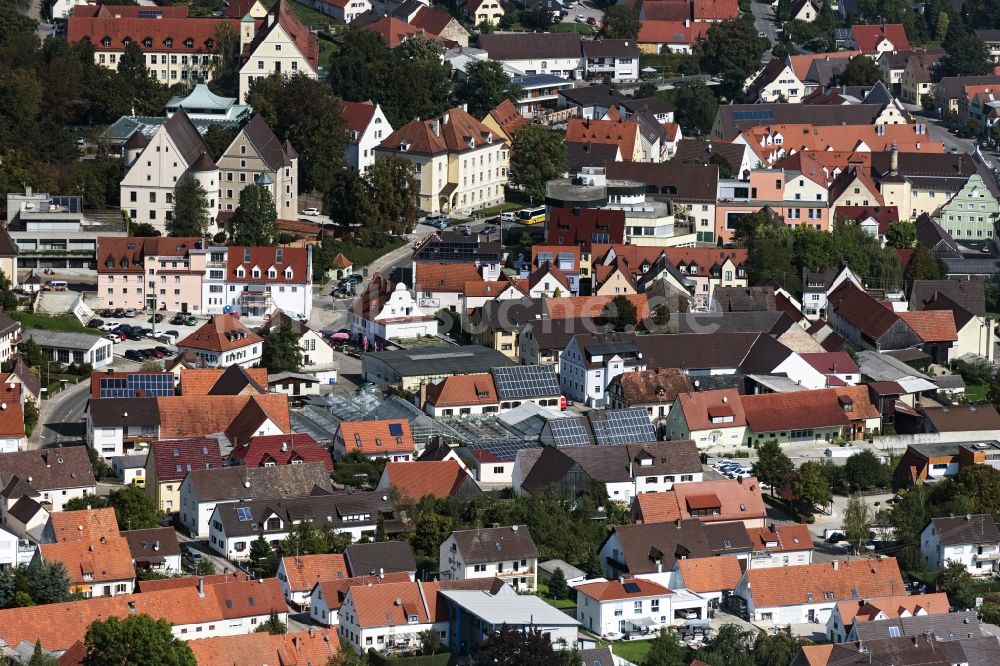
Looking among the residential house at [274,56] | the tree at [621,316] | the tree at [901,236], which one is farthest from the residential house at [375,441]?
the residential house at [274,56]

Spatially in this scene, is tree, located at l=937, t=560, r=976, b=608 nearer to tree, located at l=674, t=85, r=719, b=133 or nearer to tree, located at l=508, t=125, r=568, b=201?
tree, located at l=508, t=125, r=568, b=201

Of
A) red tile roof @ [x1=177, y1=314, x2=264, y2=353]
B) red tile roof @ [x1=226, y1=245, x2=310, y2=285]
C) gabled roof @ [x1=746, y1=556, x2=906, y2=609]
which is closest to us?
gabled roof @ [x1=746, y1=556, x2=906, y2=609]

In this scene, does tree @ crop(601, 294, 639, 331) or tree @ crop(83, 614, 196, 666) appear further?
tree @ crop(601, 294, 639, 331)

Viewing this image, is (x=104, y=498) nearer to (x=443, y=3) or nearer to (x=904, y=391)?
(x=904, y=391)

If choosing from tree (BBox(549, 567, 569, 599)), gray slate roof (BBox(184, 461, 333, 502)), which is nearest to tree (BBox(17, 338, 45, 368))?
gray slate roof (BBox(184, 461, 333, 502))

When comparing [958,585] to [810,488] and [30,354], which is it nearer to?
[810,488]

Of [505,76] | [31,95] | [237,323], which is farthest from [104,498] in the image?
[505,76]

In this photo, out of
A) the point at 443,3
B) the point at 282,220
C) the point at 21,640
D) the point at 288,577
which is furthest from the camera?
the point at 443,3

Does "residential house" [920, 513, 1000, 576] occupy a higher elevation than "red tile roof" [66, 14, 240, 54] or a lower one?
lower

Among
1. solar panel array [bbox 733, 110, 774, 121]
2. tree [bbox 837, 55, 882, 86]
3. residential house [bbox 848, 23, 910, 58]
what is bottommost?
solar panel array [bbox 733, 110, 774, 121]
